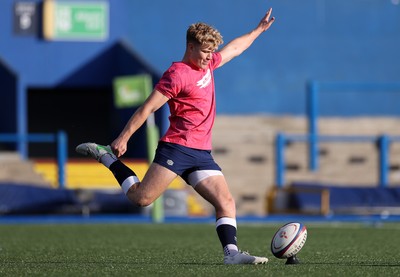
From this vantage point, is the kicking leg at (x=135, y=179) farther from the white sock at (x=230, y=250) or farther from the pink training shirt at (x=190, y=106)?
the white sock at (x=230, y=250)

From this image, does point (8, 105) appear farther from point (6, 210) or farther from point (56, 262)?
point (56, 262)

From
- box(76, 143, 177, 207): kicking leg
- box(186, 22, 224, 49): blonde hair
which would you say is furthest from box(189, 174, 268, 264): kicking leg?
box(186, 22, 224, 49): blonde hair

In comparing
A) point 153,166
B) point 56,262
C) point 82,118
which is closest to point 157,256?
point 56,262

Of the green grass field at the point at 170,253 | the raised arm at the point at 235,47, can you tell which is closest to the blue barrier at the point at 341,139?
the green grass field at the point at 170,253

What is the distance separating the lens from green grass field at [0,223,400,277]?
320 inches

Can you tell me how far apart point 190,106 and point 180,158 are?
40 centimetres

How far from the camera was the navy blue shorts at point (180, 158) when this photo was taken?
846cm

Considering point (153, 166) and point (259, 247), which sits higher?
point (153, 166)

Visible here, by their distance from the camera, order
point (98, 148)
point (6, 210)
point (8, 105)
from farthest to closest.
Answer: point (8, 105), point (6, 210), point (98, 148)

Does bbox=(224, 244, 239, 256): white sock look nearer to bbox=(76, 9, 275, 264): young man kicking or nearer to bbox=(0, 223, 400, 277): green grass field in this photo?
bbox=(76, 9, 275, 264): young man kicking

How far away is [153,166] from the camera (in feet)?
27.9

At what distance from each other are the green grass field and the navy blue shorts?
0.76m

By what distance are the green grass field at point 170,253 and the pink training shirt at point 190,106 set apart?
100 cm

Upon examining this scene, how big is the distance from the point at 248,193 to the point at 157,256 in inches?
654
